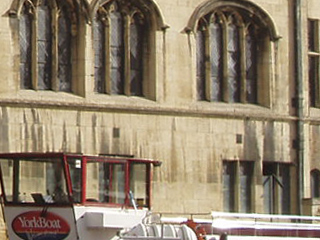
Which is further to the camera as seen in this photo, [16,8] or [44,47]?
[44,47]

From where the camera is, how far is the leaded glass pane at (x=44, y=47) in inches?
1430

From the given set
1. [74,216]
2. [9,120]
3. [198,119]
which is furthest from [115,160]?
[198,119]

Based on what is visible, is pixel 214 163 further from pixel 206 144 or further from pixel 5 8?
pixel 5 8

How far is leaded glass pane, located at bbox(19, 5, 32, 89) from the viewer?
36062 mm

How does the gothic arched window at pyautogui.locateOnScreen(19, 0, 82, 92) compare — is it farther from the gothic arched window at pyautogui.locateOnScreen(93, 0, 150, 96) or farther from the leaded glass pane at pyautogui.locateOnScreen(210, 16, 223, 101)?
the leaded glass pane at pyautogui.locateOnScreen(210, 16, 223, 101)

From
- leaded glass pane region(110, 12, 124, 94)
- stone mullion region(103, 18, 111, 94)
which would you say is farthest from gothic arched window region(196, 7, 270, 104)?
stone mullion region(103, 18, 111, 94)

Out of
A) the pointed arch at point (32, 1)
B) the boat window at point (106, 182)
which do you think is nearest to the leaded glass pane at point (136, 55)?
the pointed arch at point (32, 1)

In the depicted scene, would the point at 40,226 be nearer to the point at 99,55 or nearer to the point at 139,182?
the point at 139,182

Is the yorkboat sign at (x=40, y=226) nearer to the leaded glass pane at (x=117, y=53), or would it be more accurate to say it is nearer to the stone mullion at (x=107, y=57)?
the stone mullion at (x=107, y=57)

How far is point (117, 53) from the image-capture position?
37719mm

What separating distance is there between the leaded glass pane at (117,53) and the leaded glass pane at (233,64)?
11.3ft

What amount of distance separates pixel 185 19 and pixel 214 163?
3.96 meters

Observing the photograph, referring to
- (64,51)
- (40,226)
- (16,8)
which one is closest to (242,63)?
(64,51)

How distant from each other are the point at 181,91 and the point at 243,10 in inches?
122
